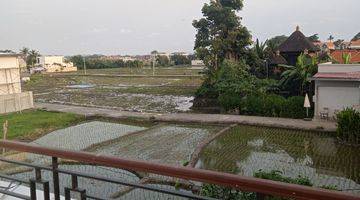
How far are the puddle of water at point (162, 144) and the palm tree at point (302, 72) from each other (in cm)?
567

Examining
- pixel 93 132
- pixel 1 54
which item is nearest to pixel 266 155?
pixel 93 132

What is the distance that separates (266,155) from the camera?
1327cm

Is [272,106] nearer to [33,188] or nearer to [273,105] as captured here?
[273,105]

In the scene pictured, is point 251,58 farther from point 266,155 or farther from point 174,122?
Result: point 266,155

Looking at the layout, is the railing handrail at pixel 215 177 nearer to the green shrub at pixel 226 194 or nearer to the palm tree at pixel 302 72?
the green shrub at pixel 226 194

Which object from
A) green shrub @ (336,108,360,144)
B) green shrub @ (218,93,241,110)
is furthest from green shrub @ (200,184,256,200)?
green shrub @ (218,93,241,110)

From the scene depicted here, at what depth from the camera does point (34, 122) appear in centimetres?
1991

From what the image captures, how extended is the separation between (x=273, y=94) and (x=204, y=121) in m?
4.46

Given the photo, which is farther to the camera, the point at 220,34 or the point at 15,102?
the point at 220,34

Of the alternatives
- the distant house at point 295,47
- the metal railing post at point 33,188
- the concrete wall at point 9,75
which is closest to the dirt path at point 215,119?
the concrete wall at point 9,75

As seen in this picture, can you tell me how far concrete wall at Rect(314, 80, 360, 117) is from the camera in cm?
1728

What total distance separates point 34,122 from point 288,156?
501 inches

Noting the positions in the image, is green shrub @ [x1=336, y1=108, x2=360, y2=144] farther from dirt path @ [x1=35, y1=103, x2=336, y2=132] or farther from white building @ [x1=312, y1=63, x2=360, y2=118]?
white building @ [x1=312, y1=63, x2=360, y2=118]

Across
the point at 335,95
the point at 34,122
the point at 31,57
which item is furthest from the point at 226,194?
the point at 31,57
